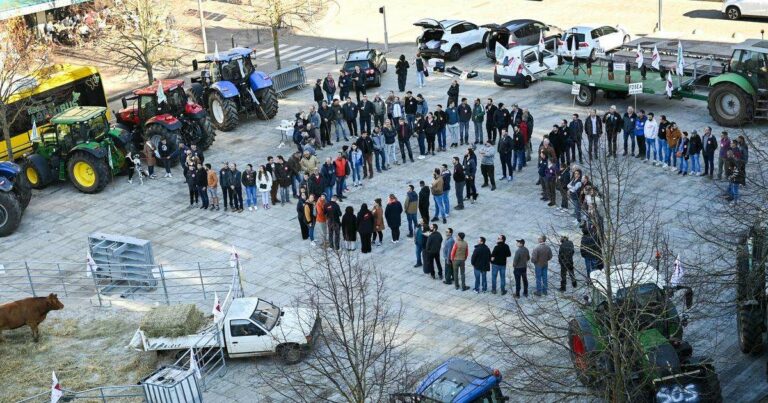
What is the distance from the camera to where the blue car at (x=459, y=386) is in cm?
1689

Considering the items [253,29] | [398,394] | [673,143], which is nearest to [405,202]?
[673,143]

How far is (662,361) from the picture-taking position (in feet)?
54.1

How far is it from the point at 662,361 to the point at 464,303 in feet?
20.5

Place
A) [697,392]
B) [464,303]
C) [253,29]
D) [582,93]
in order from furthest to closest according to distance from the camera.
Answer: [253,29]
[582,93]
[464,303]
[697,392]

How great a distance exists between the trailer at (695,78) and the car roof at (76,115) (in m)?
14.0

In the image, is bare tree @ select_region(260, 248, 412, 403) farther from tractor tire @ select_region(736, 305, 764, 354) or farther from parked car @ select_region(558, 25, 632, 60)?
parked car @ select_region(558, 25, 632, 60)

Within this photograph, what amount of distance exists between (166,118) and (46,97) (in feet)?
14.9

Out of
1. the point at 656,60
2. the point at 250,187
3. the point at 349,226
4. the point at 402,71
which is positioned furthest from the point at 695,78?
the point at 250,187

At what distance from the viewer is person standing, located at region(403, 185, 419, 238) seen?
25.1m

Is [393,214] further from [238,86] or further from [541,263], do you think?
[238,86]

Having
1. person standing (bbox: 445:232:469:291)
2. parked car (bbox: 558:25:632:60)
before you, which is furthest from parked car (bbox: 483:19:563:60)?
person standing (bbox: 445:232:469:291)

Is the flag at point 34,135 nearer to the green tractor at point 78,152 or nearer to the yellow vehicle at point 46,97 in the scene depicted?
the green tractor at point 78,152

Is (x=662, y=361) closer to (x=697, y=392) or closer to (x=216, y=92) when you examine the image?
(x=697, y=392)

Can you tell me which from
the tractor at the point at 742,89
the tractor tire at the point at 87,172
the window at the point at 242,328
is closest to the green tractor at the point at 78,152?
the tractor tire at the point at 87,172
